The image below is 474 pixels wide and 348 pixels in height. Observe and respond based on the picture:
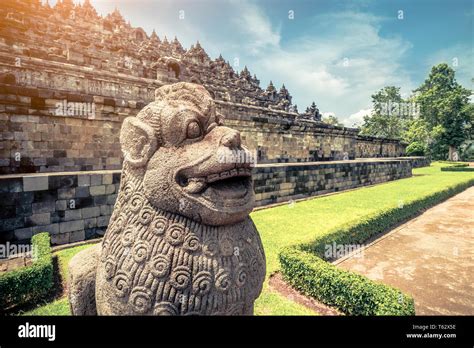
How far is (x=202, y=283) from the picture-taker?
1.76 metres

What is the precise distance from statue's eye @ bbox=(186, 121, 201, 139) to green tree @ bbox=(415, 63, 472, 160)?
46.6 m

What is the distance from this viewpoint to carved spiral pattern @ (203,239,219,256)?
1.84 metres

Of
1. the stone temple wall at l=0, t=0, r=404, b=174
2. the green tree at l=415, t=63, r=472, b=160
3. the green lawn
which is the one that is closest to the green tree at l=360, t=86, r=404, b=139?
the green tree at l=415, t=63, r=472, b=160

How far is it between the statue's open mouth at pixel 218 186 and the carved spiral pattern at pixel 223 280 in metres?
0.48

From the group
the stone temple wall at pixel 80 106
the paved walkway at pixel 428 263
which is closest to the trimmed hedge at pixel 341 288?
the paved walkway at pixel 428 263

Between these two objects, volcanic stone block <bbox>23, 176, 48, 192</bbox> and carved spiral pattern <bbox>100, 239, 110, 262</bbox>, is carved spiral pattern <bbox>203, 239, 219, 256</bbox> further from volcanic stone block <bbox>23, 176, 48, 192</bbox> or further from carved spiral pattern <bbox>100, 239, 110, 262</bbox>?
volcanic stone block <bbox>23, 176, 48, 192</bbox>

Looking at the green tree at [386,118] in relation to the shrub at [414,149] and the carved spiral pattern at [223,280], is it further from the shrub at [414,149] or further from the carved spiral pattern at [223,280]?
the carved spiral pattern at [223,280]

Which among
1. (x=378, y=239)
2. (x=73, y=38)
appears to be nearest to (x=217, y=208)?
(x=378, y=239)

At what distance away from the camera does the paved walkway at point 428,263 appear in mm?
3955

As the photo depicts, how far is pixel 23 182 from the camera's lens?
4.60 meters

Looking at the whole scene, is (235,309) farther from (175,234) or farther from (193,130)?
(193,130)

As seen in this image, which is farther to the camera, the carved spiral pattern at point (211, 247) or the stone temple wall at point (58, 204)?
the stone temple wall at point (58, 204)
